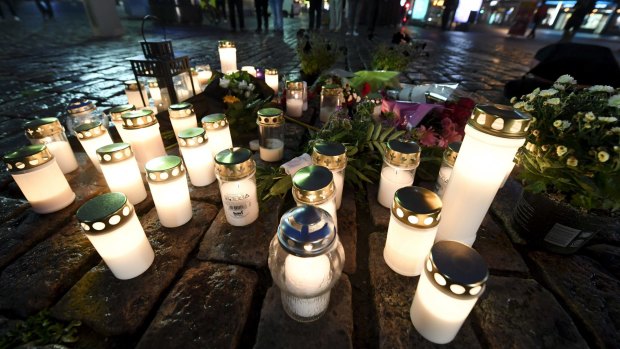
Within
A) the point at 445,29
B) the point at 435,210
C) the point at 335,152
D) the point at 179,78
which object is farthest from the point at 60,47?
the point at 445,29

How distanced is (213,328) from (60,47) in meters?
9.28

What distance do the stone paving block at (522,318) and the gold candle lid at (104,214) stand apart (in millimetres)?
1550

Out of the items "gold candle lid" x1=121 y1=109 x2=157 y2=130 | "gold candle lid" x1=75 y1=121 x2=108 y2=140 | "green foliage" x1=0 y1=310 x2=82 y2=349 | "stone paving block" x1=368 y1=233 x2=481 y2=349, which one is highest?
"gold candle lid" x1=121 y1=109 x2=157 y2=130

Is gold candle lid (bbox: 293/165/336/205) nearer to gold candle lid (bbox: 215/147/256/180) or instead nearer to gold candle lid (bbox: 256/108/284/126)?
gold candle lid (bbox: 215/147/256/180)

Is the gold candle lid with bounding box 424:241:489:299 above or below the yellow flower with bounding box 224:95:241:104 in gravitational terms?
above

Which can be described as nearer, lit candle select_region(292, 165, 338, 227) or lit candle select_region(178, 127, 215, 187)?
lit candle select_region(292, 165, 338, 227)

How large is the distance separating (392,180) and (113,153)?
1566mm

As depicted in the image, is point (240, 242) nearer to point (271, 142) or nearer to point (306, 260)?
point (306, 260)

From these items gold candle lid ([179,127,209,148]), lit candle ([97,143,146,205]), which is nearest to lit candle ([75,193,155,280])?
lit candle ([97,143,146,205])

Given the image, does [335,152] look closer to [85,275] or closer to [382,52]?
[85,275]

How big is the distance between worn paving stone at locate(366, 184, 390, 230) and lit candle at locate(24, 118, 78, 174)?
85.1 inches

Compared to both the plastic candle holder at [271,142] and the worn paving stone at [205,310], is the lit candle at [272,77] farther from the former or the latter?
the worn paving stone at [205,310]

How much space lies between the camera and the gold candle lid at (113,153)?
57.9 inches

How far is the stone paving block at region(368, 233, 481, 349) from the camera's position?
1050 mm
